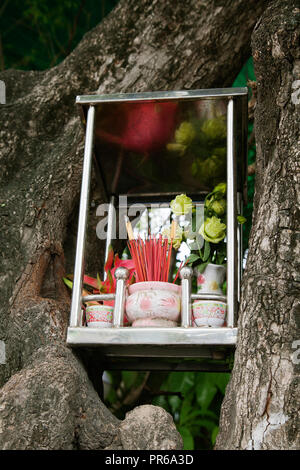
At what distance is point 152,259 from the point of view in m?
1.97

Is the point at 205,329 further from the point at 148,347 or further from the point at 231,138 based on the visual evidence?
the point at 231,138

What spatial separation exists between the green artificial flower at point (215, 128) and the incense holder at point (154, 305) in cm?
64

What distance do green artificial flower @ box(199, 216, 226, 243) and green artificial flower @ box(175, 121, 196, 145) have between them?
13.0 inches

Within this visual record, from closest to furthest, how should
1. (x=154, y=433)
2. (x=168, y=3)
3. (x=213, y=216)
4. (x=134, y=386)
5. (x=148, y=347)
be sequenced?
(x=154, y=433), (x=148, y=347), (x=213, y=216), (x=168, y=3), (x=134, y=386)

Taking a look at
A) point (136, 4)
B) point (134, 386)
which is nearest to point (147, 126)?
point (136, 4)

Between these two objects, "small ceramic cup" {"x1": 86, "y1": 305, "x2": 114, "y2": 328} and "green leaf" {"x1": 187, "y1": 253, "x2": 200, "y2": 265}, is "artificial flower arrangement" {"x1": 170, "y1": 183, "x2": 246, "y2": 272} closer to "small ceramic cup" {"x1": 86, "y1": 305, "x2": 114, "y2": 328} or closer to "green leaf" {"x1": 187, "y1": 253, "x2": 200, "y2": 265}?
"green leaf" {"x1": 187, "y1": 253, "x2": 200, "y2": 265}

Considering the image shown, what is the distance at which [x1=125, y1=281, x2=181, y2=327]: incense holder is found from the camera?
1810 millimetres

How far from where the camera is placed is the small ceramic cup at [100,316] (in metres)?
1.87

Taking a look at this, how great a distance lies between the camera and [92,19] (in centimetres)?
425

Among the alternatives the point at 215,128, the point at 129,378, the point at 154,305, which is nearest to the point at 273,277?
the point at 154,305

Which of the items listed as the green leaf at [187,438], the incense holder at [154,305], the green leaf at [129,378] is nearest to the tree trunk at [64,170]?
the incense holder at [154,305]

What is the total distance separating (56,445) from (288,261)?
0.90 metres

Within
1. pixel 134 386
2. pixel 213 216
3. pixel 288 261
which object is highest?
pixel 213 216

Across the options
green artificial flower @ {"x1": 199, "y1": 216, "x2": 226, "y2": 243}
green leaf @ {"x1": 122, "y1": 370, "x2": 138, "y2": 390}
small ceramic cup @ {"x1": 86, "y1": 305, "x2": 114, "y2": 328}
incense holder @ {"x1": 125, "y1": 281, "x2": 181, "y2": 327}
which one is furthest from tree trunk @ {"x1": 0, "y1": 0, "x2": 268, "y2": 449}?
green leaf @ {"x1": 122, "y1": 370, "x2": 138, "y2": 390}
